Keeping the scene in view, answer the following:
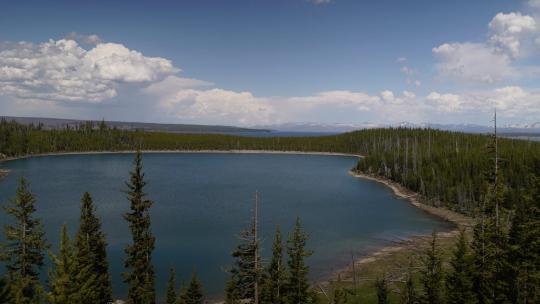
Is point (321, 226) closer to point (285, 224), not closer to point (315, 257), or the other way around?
point (285, 224)

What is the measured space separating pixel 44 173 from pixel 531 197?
160349 mm

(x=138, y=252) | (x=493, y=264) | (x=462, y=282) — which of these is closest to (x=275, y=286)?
(x=138, y=252)

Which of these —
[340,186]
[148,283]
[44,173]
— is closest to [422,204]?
[340,186]

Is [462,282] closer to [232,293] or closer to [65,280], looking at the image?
[232,293]

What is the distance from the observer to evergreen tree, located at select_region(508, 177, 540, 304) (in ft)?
90.3

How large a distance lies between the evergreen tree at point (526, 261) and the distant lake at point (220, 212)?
25720 mm

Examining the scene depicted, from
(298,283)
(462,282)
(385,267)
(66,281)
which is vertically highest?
(66,281)

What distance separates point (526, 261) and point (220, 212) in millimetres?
67034

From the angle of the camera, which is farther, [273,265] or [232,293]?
[273,265]

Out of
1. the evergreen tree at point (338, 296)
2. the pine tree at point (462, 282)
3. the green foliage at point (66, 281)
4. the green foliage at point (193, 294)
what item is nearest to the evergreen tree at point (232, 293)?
the green foliage at point (193, 294)

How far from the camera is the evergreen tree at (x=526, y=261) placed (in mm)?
27516

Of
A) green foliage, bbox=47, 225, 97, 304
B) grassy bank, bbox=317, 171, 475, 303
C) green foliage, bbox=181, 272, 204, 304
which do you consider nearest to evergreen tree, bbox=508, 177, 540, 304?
grassy bank, bbox=317, 171, 475, 303

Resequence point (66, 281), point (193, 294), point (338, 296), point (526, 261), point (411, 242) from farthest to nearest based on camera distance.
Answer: point (411, 242) < point (193, 294) < point (526, 261) < point (338, 296) < point (66, 281)

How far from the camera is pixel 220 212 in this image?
88875mm
